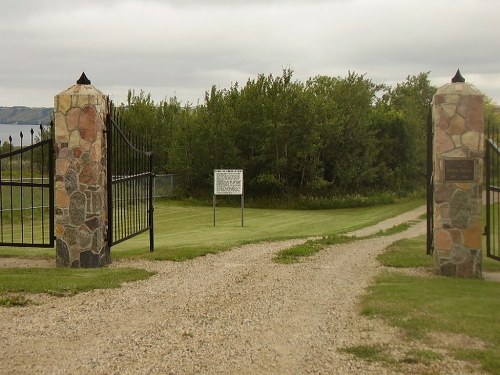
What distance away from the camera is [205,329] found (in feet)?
21.8

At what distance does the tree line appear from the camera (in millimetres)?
33312

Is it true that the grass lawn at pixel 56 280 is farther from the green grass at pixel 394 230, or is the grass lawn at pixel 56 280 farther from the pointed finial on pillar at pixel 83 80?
the green grass at pixel 394 230

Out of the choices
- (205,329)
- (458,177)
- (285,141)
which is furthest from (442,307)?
(285,141)

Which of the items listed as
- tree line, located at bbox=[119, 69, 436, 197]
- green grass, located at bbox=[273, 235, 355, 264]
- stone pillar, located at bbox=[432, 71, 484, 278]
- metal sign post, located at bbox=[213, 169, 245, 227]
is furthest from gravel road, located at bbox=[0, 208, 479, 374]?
tree line, located at bbox=[119, 69, 436, 197]

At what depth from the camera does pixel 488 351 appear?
5738 millimetres

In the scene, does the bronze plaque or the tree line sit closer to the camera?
the bronze plaque

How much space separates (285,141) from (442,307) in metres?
26.4

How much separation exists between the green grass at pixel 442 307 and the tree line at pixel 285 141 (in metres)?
23.2

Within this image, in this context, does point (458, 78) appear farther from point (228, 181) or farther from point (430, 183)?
point (228, 181)

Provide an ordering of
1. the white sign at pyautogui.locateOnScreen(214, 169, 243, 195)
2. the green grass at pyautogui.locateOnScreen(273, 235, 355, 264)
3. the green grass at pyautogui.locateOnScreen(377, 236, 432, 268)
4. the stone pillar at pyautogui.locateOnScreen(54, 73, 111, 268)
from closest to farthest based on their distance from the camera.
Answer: the stone pillar at pyautogui.locateOnScreen(54, 73, 111, 268) → the green grass at pyautogui.locateOnScreen(377, 236, 432, 268) → the green grass at pyautogui.locateOnScreen(273, 235, 355, 264) → the white sign at pyautogui.locateOnScreen(214, 169, 243, 195)

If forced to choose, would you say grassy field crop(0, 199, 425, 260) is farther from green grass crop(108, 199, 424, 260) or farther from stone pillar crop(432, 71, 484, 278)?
stone pillar crop(432, 71, 484, 278)

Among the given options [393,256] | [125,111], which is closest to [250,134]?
[125,111]

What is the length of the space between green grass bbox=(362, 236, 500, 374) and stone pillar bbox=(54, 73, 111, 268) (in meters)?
5.07

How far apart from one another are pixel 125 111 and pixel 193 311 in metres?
36.9
